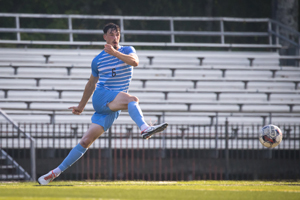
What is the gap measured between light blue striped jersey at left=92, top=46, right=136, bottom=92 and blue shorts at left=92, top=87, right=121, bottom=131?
0.24 ft

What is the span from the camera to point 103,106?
Answer: 4820mm

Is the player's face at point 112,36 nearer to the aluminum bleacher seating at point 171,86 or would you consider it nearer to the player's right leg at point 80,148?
the player's right leg at point 80,148

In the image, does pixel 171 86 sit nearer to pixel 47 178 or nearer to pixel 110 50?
pixel 47 178

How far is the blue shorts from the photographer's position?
479cm

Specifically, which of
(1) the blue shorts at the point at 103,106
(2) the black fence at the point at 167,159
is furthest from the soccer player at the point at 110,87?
(2) the black fence at the point at 167,159

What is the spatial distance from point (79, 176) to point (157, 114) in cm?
219

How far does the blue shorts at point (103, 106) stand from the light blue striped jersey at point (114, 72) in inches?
2.8

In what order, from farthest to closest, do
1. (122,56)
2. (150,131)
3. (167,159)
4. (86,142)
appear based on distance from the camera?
(167,159) → (86,142) → (122,56) → (150,131)

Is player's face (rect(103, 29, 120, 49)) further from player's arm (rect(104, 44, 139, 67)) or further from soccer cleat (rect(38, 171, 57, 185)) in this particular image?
soccer cleat (rect(38, 171, 57, 185))

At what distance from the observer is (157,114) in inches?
398

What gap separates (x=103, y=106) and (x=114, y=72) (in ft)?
1.26

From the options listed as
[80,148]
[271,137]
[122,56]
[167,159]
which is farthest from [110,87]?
[167,159]

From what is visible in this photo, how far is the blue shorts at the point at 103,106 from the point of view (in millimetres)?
4793

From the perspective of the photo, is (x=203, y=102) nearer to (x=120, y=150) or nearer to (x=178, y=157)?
(x=178, y=157)
